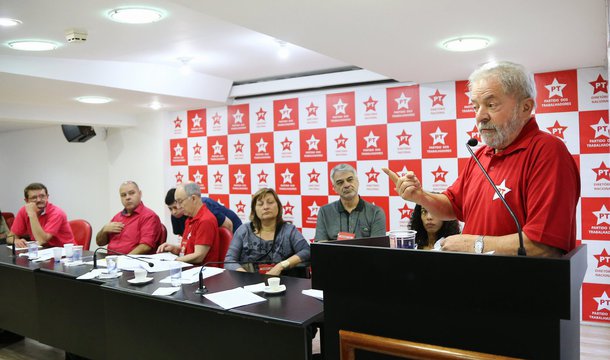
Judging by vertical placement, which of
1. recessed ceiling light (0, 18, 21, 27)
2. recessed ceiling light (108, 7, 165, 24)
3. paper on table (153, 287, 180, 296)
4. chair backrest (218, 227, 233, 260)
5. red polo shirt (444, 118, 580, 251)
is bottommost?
paper on table (153, 287, 180, 296)

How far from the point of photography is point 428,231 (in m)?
2.74

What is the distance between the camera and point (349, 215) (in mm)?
3350

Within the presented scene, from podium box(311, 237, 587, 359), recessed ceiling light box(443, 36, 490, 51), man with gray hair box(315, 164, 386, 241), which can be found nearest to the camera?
podium box(311, 237, 587, 359)

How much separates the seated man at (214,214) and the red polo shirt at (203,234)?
37 cm

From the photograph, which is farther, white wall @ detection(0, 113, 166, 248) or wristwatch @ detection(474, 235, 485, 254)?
white wall @ detection(0, 113, 166, 248)

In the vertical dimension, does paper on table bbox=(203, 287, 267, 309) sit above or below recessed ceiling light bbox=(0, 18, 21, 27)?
below

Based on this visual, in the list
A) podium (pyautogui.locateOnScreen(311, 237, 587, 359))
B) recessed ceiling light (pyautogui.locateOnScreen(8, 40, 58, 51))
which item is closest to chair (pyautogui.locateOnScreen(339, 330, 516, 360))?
podium (pyautogui.locateOnScreen(311, 237, 587, 359))

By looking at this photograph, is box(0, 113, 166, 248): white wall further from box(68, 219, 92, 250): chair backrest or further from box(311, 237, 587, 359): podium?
box(311, 237, 587, 359): podium

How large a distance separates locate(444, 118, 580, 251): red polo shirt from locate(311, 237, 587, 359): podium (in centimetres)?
15

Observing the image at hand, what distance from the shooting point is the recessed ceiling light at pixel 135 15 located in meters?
2.64

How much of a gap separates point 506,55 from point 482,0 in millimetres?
1276

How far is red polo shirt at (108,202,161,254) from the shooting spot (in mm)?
4078

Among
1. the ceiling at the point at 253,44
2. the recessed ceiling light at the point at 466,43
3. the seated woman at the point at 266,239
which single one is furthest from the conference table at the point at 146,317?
the recessed ceiling light at the point at 466,43

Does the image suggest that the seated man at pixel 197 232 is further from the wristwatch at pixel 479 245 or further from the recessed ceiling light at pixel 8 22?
the wristwatch at pixel 479 245
